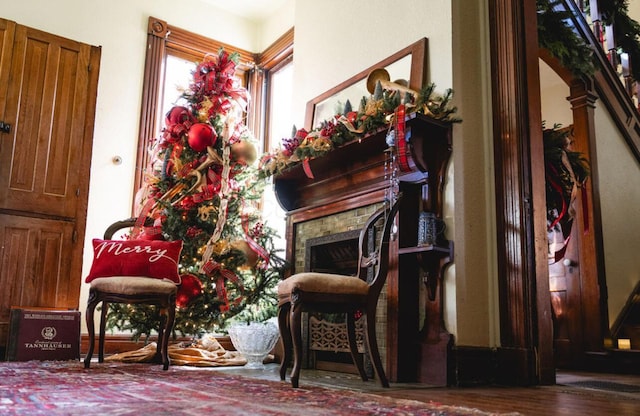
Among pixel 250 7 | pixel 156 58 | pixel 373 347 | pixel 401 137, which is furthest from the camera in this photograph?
pixel 250 7

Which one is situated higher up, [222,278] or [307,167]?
[307,167]

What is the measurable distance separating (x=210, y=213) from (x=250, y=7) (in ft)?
9.76

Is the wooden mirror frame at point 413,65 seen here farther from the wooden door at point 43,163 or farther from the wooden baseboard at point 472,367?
the wooden door at point 43,163

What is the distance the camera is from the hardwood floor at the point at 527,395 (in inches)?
85.2

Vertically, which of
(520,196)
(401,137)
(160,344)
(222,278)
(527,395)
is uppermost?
(401,137)

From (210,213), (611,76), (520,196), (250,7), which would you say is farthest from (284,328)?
(250,7)

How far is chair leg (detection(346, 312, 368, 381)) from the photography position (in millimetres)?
3077

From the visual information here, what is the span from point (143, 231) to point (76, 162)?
96cm

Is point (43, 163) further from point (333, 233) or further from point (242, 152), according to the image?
point (333, 233)

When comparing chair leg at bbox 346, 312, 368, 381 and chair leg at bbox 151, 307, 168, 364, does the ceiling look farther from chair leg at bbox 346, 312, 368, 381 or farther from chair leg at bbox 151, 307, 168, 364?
chair leg at bbox 346, 312, 368, 381

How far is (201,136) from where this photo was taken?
4.55 m

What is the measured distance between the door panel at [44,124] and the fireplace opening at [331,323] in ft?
6.99

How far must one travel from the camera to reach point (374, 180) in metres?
3.58

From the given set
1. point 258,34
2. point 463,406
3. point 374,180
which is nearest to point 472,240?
point 374,180
